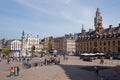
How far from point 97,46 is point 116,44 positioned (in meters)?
12.7

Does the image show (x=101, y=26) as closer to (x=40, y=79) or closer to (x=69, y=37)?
(x=69, y=37)

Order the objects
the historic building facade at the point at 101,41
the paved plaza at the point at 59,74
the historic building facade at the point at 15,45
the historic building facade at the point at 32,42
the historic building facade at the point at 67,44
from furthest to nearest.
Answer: the historic building facade at the point at 15,45
the historic building facade at the point at 32,42
the historic building facade at the point at 67,44
the historic building facade at the point at 101,41
the paved plaza at the point at 59,74

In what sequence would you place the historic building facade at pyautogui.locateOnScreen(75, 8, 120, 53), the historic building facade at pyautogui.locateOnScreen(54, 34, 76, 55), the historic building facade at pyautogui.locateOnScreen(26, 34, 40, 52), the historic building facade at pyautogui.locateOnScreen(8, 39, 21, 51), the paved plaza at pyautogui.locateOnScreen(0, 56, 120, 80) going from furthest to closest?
the historic building facade at pyautogui.locateOnScreen(8, 39, 21, 51) < the historic building facade at pyautogui.locateOnScreen(26, 34, 40, 52) < the historic building facade at pyautogui.locateOnScreen(54, 34, 76, 55) < the historic building facade at pyautogui.locateOnScreen(75, 8, 120, 53) < the paved plaza at pyautogui.locateOnScreen(0, 56, 120, 80)

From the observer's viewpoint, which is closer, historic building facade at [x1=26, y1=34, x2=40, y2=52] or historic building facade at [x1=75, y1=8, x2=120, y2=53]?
historic building facade at [x1=75, y1=8, x2=120, y2=53]

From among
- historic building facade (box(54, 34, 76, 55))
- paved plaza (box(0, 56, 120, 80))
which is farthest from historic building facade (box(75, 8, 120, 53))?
paved plaza (box(0, 56, 120, 80))

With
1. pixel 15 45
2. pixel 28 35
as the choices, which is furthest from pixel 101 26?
pixel 15 45

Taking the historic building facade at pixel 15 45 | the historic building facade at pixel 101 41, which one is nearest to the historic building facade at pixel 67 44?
the historic building facade at pixel 15 45

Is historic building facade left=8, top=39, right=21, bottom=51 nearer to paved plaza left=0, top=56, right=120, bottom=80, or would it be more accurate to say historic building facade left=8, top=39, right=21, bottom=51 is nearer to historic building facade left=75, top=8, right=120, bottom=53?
historic building facade left=75, top=8, right=120, bottom=53

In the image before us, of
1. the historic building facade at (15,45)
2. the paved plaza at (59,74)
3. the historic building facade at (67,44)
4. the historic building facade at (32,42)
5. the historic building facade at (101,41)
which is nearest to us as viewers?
the paved plaza at (59,74)

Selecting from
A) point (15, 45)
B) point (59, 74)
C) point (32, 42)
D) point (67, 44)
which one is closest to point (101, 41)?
point (67, 44)

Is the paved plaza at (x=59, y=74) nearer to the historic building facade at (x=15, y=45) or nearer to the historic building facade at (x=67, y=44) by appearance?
the historic building facade at (x=67, y=44)

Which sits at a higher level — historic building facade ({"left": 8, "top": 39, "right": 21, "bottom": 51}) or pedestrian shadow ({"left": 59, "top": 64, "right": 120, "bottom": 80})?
historic building facade ({"left": 8, "top": 39, "right": 21, "bottom": 51})

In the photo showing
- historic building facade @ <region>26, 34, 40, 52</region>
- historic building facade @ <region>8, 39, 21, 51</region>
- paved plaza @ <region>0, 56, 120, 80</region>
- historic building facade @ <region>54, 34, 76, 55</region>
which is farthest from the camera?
historic building facade @ <region>8, 39, 21, 51</region>

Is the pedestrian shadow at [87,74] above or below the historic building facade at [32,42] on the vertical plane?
below
